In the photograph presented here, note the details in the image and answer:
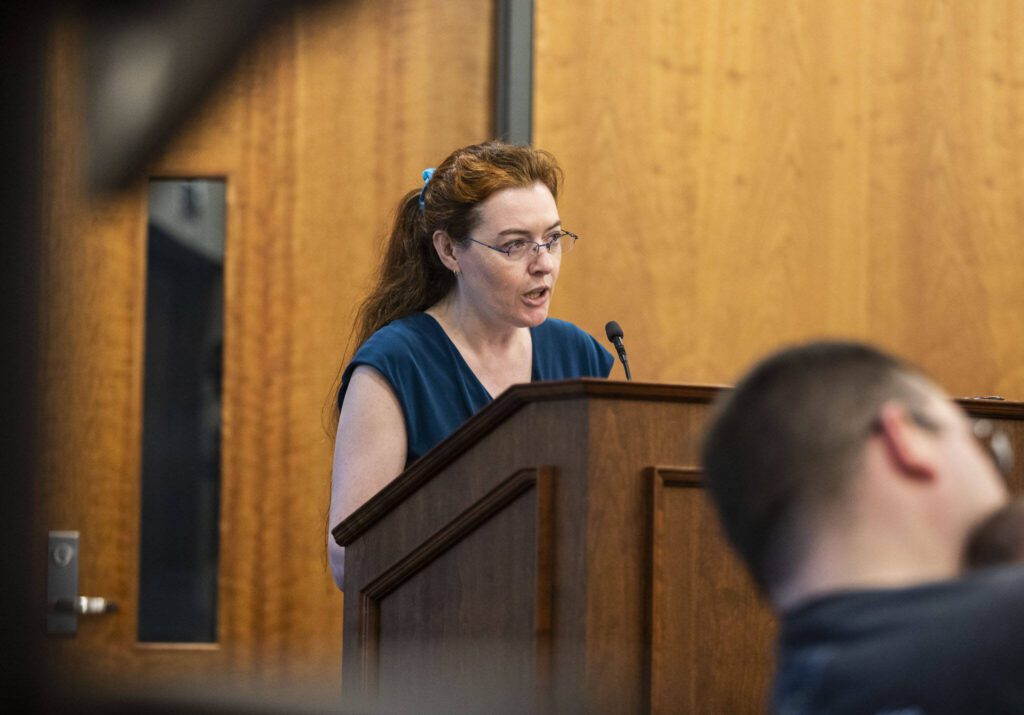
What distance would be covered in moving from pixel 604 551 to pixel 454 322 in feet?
3.43

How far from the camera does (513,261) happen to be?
248 centimetres

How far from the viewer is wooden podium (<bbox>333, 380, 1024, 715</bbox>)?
5.26 feet

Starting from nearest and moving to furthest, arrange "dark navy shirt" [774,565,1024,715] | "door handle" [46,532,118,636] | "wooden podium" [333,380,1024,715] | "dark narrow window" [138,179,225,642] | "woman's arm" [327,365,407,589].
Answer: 1. "door handle" [46,532,118,636]
2. "dark navy shirt" [774,565,1024,715]
3. "wooden podium" [333,380,1024,715]
4. "woman's arm" [327,365,407,589]
5. "dark narrow window" [138,179,225,642]

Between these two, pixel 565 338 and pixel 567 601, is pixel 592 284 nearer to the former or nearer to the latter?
pixel 565 338

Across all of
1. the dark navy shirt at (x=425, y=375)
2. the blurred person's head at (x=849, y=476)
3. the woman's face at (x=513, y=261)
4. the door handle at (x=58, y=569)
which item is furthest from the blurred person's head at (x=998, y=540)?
the woman's face at (x=513, y=261)

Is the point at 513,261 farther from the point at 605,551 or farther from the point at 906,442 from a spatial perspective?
A: the point at 906,442

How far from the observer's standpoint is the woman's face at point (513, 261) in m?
2.48

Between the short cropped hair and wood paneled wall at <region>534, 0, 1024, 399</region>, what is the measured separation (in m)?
2.72

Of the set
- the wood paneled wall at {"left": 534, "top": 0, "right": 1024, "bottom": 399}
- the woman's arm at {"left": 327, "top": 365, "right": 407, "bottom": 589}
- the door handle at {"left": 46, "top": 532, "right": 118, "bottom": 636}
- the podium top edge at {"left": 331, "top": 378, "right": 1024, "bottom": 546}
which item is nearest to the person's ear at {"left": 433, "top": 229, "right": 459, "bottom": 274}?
the woman's arm at {"left": 327, "top": 365, "right": 407, "bottom": 589}

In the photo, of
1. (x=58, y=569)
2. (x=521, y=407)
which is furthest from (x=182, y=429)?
(x=58, y=569)

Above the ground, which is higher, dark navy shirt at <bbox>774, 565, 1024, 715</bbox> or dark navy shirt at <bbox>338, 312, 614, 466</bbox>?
dark navy shirt at <bbox>338, 312, 614, 466</bbox>

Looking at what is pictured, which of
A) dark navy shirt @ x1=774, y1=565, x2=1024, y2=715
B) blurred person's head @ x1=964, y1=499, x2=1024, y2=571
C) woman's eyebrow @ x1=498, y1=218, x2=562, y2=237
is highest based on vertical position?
woman's eyebrow @ x1=498, y1=218, x2=562, y2=237

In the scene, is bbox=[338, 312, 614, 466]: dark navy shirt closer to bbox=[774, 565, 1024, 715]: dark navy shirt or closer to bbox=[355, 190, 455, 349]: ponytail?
bbox=[355, 190, 455, 349]: ponytail

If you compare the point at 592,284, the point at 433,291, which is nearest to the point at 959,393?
the point at 592,284
